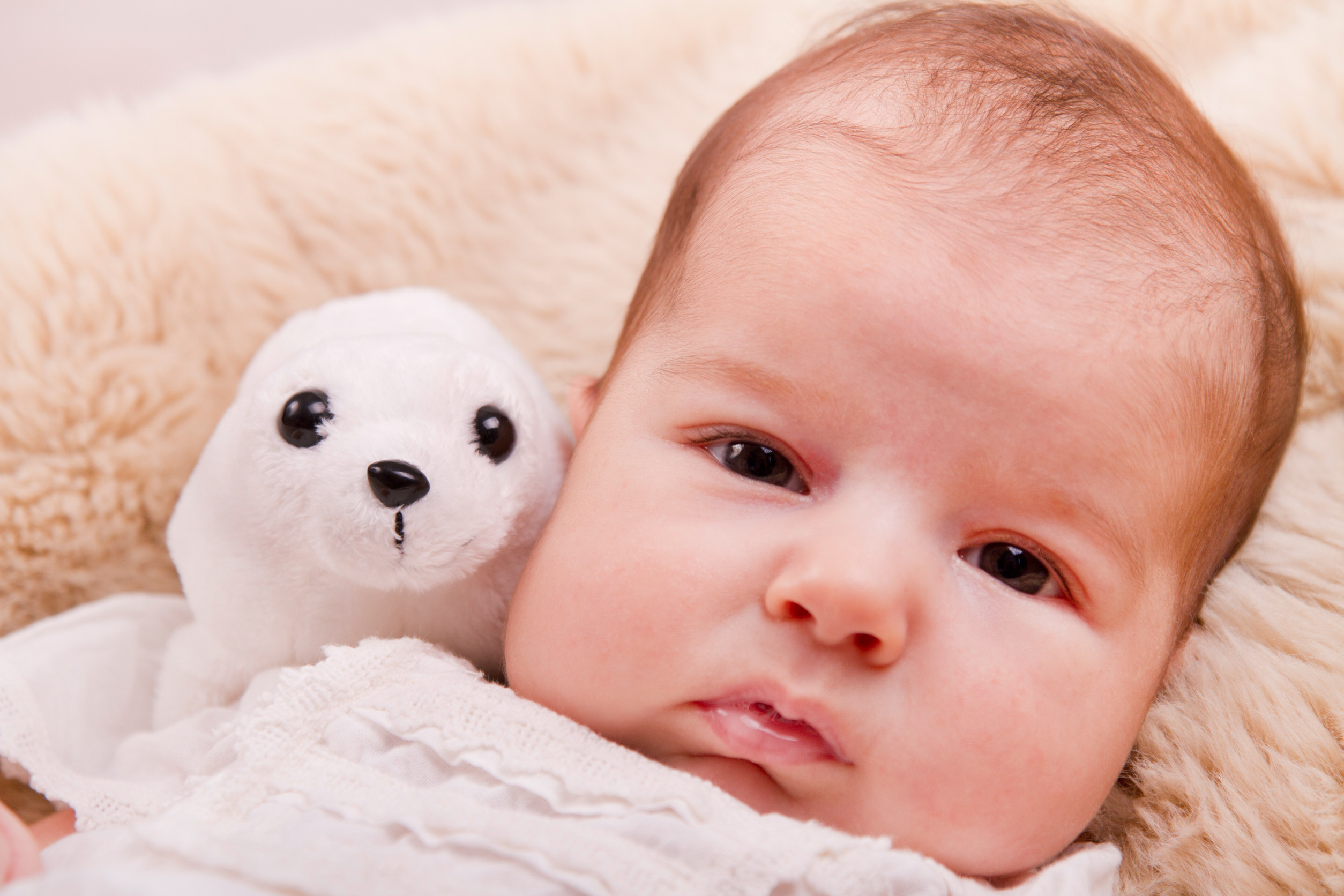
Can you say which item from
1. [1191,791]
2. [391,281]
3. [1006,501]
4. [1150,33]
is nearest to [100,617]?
[391,281]

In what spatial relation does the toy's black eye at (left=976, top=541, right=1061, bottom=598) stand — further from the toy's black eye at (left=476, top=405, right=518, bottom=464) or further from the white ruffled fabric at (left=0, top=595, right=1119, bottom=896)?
the toy's black eye at (left=476, top=405, right=518, bottom=464)

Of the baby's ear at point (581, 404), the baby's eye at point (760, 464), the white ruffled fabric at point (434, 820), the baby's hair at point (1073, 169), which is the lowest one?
the white ruffled fabric at point (434, 820)

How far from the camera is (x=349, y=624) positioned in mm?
1046

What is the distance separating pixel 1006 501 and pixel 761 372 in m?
0.23

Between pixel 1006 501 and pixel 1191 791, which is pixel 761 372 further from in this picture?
pixel 1191 791

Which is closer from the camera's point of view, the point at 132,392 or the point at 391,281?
the point at 132,392

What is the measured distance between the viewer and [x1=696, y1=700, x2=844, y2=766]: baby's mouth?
839 millimetres

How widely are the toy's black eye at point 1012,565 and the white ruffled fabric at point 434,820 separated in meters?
0.23

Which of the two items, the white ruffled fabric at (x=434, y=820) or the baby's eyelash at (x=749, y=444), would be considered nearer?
the white ruffled fabric at (x=434, y=820)

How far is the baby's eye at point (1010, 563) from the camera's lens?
908mm

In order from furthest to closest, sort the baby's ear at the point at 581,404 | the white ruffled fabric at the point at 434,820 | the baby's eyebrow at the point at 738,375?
the baby's ear at the point at 581,404 → the baby's eyebrow at the point at 738,375 → the white ruffled fabric at the point at 434,820

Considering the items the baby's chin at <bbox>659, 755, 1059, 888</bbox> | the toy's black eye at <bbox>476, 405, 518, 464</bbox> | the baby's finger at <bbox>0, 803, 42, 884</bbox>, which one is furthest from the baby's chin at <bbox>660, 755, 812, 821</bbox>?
the baby's finger at <bbox>0, 803, 42, 884</bbox>

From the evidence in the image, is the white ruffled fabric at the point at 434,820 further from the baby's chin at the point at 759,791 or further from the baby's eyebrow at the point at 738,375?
the baby's eyebrow at the point at 738,375

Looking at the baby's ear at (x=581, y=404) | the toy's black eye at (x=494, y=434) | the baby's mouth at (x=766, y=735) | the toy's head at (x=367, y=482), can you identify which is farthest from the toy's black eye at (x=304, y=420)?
the baby's mouth at (x=766, y=735)
